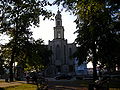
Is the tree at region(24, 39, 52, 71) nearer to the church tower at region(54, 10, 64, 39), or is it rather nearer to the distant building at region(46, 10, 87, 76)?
the distant building at region(46, 10, 87, 76)

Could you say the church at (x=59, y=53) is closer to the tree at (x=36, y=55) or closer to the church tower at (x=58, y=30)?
the church tower at (x=58, y=30)

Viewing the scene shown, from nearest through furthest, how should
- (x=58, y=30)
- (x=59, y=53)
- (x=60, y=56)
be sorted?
(x=60, y=56)
(x=59, y=53)
(x=58, y=30)

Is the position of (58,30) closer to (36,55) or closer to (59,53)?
(59,53)

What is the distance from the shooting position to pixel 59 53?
3285 inches

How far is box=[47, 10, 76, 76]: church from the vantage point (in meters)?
81.6

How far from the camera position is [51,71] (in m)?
80.9

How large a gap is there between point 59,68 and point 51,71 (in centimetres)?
390

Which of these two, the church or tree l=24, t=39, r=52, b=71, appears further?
the church

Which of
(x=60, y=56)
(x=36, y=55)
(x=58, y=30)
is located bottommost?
(x=36, y=55)

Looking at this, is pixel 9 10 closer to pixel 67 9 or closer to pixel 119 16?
pixel 67 9

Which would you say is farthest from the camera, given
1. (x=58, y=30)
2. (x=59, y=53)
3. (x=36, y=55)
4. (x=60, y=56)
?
(x=58, y=30)

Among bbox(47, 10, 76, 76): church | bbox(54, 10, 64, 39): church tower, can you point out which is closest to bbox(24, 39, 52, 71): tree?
bbox(47, 10, 76, 76): church

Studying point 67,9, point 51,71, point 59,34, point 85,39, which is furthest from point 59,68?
point 67,9

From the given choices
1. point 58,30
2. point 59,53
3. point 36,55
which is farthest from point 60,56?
point 36,55
